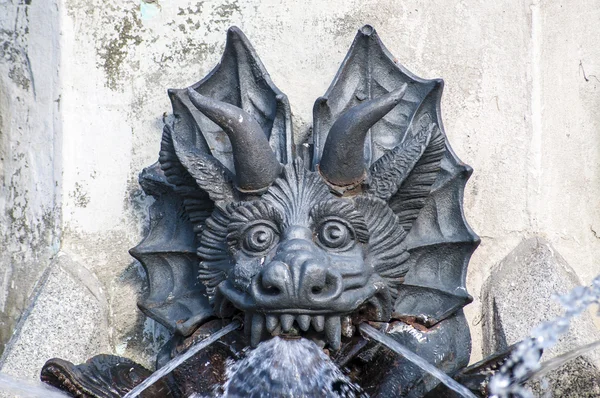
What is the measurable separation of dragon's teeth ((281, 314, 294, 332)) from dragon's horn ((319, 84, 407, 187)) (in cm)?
30

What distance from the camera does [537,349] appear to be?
69.6 inches

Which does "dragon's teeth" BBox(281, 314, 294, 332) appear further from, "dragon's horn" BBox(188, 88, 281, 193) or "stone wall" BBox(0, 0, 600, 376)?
"stone wall" BBox(0, 0, 600, 376)

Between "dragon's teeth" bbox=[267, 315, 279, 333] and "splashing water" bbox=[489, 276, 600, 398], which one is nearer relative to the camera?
"splashing water" bbox=[489, 276, 600, 398]

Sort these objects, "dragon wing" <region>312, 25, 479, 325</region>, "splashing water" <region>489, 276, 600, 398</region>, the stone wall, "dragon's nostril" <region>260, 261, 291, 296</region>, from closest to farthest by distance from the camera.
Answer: "splashing water" <region>489, 276, 600, 398</region>, "dragon's nostril" <region>260, 261, 291, 296</region>, "dragon wing" <region>312, 25, 479, 325</region>, the stone wall

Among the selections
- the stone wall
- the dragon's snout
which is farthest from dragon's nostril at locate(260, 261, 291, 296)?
the stone wall

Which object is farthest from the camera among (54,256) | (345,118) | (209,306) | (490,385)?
(54,256)

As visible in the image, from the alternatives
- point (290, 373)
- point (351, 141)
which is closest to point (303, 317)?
point (290, 373)

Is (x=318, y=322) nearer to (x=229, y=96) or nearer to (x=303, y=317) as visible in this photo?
(x=303, y=317)

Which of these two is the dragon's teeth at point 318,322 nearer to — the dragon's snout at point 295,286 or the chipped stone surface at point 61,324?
the dragon's snout at point 295,286

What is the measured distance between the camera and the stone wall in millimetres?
2424

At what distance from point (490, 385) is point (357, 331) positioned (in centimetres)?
31

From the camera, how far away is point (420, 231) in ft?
7.35

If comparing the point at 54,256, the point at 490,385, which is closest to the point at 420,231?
the point at 490,385

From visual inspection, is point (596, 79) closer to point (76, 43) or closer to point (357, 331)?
point (357, 331)
